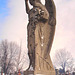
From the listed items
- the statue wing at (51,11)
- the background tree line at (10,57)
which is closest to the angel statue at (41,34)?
the statue wing at (51,11)

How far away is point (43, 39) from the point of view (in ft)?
32.2

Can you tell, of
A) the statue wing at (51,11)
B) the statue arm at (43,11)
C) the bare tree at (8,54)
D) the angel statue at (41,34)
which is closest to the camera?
the angel statue at (41,34)

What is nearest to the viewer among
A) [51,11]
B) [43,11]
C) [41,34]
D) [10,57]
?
[43,11]

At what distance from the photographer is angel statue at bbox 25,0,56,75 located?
9259 millimetres

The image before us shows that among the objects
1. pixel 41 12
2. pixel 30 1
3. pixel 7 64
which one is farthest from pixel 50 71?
pixel 7 64

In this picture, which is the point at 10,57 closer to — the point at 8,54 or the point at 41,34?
the point at 8,54

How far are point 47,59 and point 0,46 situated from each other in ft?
97.9

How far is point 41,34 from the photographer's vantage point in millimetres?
9688

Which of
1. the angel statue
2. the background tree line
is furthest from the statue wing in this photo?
the background tree line

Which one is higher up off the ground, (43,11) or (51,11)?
(51,11)

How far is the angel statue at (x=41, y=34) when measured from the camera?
30.4ft

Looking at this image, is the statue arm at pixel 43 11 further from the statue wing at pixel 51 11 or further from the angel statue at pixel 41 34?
the statue wing at pixel 51 11

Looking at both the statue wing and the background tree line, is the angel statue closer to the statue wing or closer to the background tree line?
the statue wing

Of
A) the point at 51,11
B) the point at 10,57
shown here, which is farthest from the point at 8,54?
the point at 51,11
